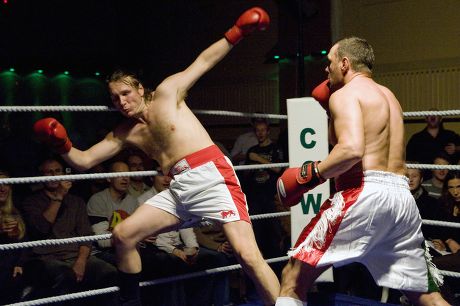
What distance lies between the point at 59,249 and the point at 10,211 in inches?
11.3

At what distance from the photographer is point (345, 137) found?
2.03 metres

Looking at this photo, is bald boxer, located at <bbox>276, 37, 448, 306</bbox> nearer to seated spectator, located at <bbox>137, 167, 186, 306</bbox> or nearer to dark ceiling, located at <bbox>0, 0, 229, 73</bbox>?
seated spectator, located at <bbox>137, 167, 186, 306</bbox>

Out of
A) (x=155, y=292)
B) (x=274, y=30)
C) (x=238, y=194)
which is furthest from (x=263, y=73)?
(x=238, y=194)

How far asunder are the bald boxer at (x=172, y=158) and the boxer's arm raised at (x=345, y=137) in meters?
0.47

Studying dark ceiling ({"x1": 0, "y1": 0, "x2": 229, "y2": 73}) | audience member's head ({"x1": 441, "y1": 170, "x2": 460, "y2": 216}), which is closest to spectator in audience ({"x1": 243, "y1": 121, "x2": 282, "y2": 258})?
audience member's head ({"x1": 441, "y1": 170, "x2": 460, "y2": 216})

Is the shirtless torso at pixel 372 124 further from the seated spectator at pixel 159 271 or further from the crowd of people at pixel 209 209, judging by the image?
the seated spectator at pixel 159 271

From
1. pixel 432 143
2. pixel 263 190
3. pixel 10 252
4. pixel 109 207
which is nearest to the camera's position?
pixel 10 252

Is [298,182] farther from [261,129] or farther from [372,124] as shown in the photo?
[261,129]

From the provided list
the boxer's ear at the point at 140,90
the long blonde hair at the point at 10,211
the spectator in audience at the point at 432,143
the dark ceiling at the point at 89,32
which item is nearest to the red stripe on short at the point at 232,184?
the boxer's ear at the point at 140,90

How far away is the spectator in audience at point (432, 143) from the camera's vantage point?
4.72 m

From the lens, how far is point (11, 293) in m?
2.89

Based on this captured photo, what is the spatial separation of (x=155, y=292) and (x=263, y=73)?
16.7ft

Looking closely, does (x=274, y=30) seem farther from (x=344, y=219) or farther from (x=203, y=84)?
(x=344, y=219)

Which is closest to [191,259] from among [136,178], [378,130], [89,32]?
[136,178]
